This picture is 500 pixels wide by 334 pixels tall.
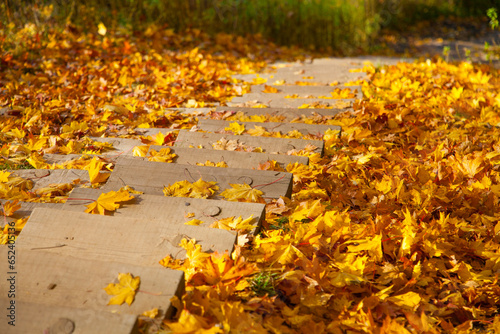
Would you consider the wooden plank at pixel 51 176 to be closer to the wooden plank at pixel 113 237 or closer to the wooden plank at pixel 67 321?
the wooden plank at pixel 113 237

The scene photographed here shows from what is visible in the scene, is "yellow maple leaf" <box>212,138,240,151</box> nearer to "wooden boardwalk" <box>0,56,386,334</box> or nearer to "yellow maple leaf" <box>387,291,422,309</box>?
"wooden boardwalk" <box>0,56,386,334</box>

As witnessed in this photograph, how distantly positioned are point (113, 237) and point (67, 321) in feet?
1.37

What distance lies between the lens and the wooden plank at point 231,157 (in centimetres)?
217

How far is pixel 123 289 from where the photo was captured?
126 cm

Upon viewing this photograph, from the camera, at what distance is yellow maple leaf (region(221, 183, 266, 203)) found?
74.1 inches

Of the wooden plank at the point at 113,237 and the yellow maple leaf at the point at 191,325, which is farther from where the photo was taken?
the wooden plank at the point at 113,237

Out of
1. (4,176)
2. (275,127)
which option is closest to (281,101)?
(275,127)

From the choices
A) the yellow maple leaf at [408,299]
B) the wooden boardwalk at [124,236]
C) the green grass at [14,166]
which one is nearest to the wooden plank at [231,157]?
the wooden boardwalk at [124,236]

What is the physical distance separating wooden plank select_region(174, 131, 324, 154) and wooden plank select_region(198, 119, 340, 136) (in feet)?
0.59

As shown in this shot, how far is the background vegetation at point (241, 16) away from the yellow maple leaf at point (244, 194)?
438 cm

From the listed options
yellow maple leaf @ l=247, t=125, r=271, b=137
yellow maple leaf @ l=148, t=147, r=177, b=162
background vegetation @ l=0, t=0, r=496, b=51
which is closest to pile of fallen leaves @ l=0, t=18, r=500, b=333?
yellow maple leaf @ l=148, t=147, r=177, b=162

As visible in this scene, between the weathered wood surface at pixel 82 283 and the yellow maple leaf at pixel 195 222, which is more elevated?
the weathered wood surface at pixel 82 283

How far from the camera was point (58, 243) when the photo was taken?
152 centimetres

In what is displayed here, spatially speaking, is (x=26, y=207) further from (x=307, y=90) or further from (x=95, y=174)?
(x=307, y=90)
